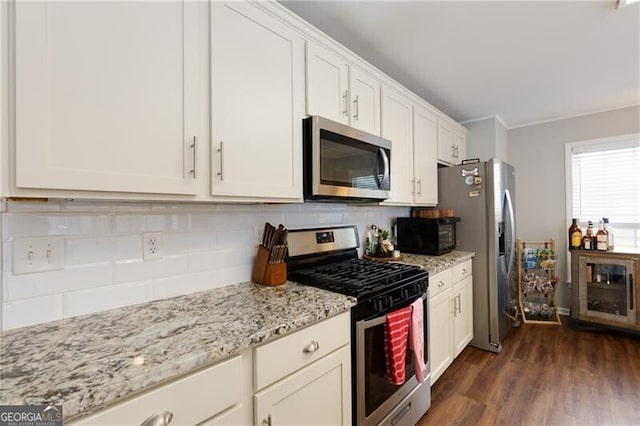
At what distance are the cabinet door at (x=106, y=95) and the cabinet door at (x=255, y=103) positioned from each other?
0.34 ft

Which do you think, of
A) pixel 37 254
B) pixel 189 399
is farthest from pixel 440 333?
pixel 37 254

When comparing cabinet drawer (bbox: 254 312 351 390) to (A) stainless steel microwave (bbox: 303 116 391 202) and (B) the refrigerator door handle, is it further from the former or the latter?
(B) the refrigerator door handle

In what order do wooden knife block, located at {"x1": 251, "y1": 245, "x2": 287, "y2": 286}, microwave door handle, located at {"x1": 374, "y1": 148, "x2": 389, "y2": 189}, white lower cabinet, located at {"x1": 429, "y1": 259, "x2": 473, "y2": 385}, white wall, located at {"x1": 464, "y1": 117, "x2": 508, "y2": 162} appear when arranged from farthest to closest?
white wall, located at {"x1": 464, "y1": 117, "x2": 508, "y2": 162}, white lower cabinet, located at {"x1": 429, "y1": 259, "x2": 473, "y2": 385}, microwave door handle, located at {"x1": 374, "y1": 148, "x2": 389, "y2": 189}, wooden knife block, located at {"x1": 251, "y1": 245, "x2": 287, "y2": 286}

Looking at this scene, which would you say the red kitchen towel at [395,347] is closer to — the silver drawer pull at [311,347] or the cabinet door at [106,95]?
the silver drawer pull at [311,347]

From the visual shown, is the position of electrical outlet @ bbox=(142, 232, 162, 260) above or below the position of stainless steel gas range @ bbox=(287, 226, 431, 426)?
above

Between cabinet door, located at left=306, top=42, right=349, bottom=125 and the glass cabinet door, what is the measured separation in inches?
126

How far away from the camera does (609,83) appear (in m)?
2.61

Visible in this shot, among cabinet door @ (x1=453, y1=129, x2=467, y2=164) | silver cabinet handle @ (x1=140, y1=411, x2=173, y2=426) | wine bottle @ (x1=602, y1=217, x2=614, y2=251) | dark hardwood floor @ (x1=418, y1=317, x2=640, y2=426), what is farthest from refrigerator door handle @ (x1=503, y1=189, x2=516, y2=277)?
silver cabinet handle @ (x1=140, y1=411, x2=173, y2=426)

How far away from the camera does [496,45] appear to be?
199cm

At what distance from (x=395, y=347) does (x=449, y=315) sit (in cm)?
101

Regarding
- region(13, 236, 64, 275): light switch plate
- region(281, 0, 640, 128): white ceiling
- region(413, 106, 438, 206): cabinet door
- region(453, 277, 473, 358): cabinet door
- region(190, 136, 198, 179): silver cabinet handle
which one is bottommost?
region(453, 277, 473, 358): cabinet door

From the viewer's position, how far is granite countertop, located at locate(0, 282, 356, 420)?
0.67 metres

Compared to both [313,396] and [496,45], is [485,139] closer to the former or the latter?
[496,45]

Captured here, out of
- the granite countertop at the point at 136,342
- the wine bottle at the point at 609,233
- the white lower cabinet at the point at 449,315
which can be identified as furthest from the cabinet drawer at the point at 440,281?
the wine bottle at the point at 609,233
